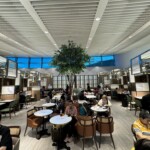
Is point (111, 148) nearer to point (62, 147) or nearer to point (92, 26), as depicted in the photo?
point (62, 147)

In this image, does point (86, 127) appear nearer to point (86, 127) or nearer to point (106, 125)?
point (86, 127)

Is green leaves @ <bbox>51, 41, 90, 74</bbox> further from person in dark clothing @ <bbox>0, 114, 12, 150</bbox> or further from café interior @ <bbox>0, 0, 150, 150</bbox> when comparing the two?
person in dark clothing @ <bbox>0, 114, 12, 150</bbox>

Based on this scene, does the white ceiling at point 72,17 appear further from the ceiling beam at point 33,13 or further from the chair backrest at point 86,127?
the chair backrest at point 86,127

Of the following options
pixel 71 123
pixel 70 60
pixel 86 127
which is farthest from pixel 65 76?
pixel 86 127

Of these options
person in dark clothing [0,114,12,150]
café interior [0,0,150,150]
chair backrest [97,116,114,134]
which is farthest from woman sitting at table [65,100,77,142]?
person in dark clothing [0,114,12,150]

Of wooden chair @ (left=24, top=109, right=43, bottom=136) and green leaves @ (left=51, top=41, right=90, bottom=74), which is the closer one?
green leaves @ (left=51, top=41, right=90, bottom=74)

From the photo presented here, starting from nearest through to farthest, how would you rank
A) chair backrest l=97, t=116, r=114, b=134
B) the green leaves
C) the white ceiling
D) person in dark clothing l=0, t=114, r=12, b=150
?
person in dark clothing l=0, t=114, r=12, b=150, chair backrest l=97, t=116, r=114, b=134, the green leaves, the white ceiling

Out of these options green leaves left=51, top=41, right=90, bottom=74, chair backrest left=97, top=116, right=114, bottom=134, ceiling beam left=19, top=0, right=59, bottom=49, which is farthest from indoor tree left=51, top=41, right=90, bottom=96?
ceiling beam left=19, top=0, right=59, bottom=49

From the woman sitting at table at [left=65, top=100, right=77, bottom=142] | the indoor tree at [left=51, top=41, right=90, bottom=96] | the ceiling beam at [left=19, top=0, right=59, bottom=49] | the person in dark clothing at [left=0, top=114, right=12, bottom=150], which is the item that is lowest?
the woman sitting at table at [left=65, top=100, right=77, bottom=142]

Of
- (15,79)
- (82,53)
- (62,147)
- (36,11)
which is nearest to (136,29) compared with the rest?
(82,53)

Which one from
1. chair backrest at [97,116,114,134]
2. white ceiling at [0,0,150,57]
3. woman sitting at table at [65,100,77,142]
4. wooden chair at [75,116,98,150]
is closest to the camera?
wooden chair at [75,116,98,150]

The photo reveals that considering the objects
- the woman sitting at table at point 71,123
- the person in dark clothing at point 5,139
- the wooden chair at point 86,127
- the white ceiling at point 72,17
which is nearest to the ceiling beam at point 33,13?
the white ceiling at point 72,17

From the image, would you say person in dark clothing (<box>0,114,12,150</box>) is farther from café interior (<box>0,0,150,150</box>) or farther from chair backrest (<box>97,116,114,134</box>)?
chair backrest (<box>97,116,114,134</box>)

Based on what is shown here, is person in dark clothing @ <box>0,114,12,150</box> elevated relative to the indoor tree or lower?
lower
